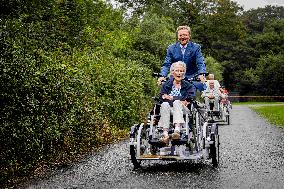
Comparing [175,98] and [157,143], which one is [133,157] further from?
[175,98]

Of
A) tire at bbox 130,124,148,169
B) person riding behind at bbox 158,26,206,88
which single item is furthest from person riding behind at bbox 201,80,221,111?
tire at bbox 130,124,148,169

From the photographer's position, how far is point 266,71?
75.2 metres

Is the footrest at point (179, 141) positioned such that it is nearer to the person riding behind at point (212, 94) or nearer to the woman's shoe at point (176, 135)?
the woman's shoe at point (176, 135)

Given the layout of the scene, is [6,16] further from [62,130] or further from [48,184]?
[48,184]

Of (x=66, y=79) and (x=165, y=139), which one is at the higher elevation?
(x=66, y=79)

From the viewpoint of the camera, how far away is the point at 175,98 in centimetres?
835

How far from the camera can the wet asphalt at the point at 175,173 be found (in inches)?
266

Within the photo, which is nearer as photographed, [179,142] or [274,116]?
[179,142]

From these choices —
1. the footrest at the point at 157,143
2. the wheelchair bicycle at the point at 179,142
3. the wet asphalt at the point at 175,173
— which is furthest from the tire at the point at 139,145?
the footrest at the point at 157,143

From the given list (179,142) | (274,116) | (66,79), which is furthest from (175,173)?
(274,116)

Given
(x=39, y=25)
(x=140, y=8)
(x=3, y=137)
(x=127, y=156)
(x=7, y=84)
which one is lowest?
(x=127, y=156)

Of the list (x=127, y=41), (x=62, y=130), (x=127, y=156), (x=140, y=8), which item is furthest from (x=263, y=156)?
(x=140, y=8)

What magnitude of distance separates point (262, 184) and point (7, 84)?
12.7 feet

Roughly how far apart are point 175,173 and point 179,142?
55 centimetres
